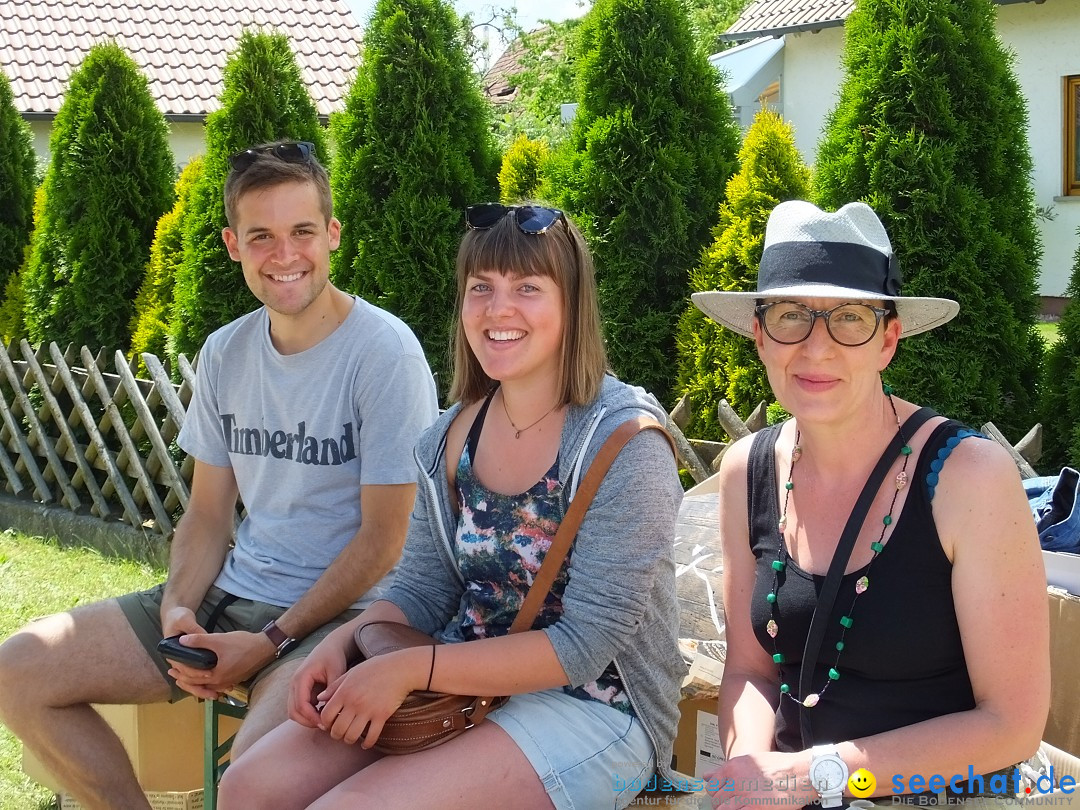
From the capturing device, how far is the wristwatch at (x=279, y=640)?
9.07 feet

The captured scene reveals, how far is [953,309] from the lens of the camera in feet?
6.79

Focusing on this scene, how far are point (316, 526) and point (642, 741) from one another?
1.21 metres

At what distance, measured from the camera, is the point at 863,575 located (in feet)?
6.30

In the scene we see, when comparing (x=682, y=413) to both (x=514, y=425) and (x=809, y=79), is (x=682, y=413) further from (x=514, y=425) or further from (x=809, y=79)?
(x=809, y=79)

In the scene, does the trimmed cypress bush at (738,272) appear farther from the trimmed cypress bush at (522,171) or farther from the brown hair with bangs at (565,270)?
the brown hair with bangs at (565,270)

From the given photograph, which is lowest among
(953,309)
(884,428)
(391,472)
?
(391,472)

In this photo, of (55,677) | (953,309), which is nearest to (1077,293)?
(953,309)

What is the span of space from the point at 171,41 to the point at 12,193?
8572mm

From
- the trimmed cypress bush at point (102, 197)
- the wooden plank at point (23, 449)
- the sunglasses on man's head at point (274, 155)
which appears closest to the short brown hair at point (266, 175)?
the sunglasses on man's head at point (274, 155)

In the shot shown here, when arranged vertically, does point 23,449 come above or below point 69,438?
below

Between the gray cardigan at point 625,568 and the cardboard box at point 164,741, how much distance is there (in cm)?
122

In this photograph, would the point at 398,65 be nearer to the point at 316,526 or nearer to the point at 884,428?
the point at 316,526

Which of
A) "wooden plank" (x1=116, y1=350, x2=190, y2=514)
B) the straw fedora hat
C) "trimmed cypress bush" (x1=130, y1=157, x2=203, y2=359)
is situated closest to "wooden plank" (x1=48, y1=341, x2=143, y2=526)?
"wooden plank" (x1=116, y1=350, x2=190, y2=514)

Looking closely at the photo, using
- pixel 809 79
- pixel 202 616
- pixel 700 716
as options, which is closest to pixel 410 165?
pixel 202 616
